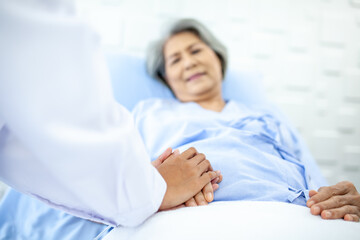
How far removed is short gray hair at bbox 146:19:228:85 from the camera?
4.39ft

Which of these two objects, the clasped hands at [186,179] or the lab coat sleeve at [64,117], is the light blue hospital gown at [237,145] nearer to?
the clasped hands at [186,179]

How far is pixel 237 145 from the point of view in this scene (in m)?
0.83

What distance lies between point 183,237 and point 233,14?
1.52 metres

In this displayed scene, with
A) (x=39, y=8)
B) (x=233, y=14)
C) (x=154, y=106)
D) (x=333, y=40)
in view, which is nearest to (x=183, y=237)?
(x=39, y=8)

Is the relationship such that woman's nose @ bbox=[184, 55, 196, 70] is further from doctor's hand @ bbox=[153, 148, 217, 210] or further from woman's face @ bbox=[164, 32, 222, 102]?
doctor's hand @ bbox=[153, 148, 217, 210]

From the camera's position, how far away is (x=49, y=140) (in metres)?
0.37

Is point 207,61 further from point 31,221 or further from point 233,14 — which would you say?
point 31,221

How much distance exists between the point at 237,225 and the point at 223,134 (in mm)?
438

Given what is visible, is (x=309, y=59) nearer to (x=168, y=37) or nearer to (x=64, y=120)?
(x=168, y=37)

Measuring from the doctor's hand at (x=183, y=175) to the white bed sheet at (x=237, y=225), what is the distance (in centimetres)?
3

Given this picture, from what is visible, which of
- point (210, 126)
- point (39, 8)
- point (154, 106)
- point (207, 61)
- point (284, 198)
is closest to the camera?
point (39, 8)

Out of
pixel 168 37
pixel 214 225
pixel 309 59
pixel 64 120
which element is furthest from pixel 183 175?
pixel 309 59

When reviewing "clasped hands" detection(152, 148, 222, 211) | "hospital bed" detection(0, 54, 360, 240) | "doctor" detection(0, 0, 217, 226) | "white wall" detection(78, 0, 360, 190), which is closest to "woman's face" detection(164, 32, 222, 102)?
"white wall" detection(78, 0, 360, 190)

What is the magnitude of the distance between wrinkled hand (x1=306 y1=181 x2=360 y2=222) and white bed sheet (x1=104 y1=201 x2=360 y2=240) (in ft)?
0.09
